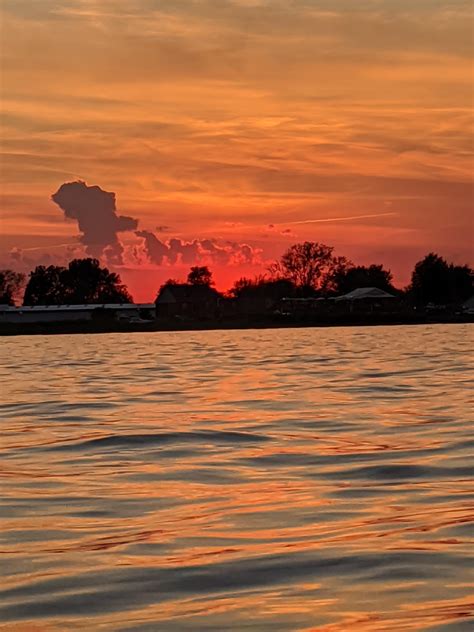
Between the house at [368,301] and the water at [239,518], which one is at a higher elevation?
the house at [368,301]

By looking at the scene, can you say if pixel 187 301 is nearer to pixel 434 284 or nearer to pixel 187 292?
pixel 187 292

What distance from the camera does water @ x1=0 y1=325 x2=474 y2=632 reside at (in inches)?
281

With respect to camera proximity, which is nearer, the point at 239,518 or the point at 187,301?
the point at 239,518

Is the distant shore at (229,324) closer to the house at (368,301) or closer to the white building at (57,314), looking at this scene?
the white building at (57,314)

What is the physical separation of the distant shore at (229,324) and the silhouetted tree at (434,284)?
17.6 meters

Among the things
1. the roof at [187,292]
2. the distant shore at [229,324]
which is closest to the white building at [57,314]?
the distant shore at [229,324]

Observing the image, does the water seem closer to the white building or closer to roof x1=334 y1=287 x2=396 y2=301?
the white building

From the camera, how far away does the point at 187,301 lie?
191m

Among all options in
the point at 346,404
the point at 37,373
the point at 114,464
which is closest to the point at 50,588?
the point at 114,464

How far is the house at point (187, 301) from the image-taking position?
187125 mm

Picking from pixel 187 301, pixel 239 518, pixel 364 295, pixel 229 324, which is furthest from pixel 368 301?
pixel 239 518

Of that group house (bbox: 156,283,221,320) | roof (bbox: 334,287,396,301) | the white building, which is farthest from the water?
house (bbox: 156,283,221,320)

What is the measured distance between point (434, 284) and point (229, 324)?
134 feet

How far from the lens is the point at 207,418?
1998cm
